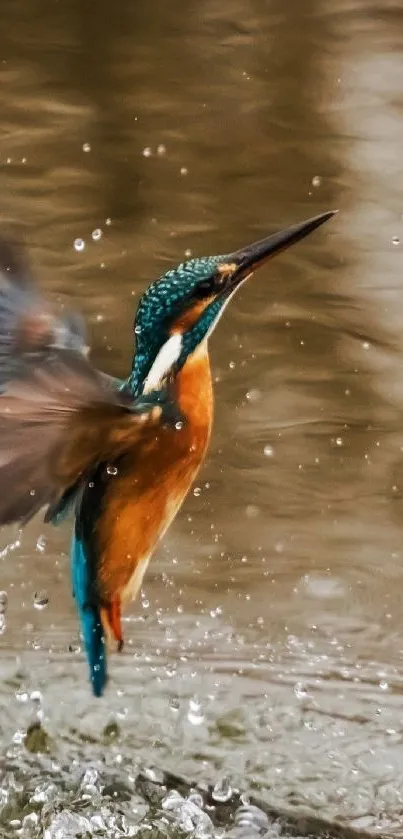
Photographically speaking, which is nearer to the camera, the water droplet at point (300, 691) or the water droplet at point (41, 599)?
the water droplet at point (300, 691)

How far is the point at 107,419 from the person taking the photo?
Answer: 1.39 m

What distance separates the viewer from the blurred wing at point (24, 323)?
A: 4.66 feet

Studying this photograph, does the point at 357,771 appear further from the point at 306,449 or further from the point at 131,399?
the point at 306,449

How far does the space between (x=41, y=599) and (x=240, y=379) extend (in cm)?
88

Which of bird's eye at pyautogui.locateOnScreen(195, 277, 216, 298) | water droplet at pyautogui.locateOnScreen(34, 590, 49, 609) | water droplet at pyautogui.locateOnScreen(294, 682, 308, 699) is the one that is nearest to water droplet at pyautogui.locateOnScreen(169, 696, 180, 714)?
water droplet at pyautogui.locateOnScreen(294, 682, 308, 699)

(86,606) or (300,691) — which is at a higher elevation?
(86,606)

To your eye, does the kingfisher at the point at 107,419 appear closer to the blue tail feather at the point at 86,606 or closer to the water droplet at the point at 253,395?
the blue tail feather at the point at 86,606

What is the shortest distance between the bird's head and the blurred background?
0.63 m

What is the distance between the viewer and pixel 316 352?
3.21 metres

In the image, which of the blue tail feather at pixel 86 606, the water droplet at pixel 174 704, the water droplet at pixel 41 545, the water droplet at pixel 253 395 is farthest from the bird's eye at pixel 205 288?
the water droplet at pixel 253 395

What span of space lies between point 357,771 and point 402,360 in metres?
1.46

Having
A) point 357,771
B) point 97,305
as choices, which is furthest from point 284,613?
point 97,305

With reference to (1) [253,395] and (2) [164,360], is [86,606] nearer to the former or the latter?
(2) [164,360]

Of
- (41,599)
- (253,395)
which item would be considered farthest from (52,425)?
(253,395)
